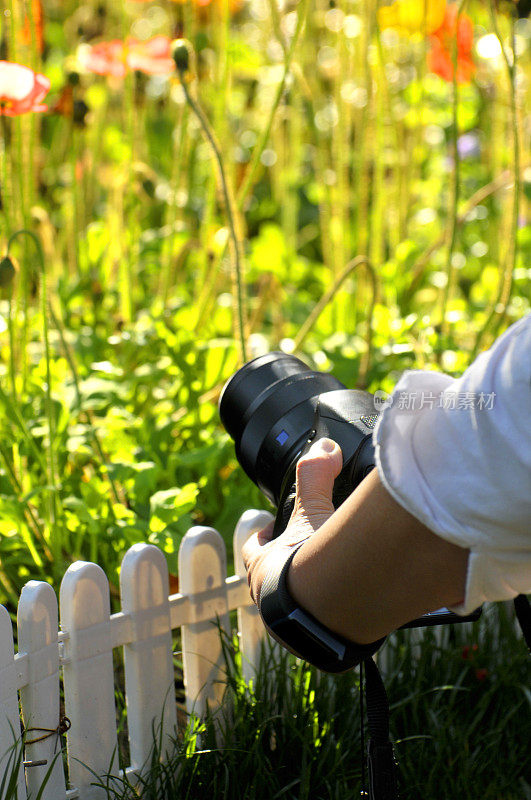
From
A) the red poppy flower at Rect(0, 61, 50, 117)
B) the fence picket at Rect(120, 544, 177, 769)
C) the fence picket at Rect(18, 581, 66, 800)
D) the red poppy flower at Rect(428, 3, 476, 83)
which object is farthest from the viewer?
the red poppy flower at Rect(428, 3, 476, 83)

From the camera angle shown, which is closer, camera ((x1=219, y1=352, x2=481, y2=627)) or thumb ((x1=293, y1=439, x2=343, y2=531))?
thumb ((x1=293, y1=439, x2=343, y2=531))

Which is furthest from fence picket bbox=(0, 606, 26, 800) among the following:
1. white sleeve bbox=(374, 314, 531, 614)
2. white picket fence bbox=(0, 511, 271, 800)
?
white sleeve bbox=(374, 314, 531, 614)

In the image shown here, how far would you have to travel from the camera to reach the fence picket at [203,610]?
1136mm

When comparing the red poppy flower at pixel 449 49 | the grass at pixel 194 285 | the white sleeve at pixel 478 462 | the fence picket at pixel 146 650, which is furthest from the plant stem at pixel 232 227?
the red poppy flower at pixel 449 49

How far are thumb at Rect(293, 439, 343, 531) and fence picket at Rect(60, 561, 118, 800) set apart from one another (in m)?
0.35

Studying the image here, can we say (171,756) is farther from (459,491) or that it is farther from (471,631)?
(459,491)

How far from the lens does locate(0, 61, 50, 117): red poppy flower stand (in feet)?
3.98

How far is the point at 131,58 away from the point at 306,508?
50.6 inches

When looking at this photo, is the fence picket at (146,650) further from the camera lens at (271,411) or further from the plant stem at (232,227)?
the plant stem at (232,227)

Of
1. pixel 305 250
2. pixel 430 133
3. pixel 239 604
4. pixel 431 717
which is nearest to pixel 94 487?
pixel 239 604

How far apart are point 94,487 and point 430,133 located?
8.39ft

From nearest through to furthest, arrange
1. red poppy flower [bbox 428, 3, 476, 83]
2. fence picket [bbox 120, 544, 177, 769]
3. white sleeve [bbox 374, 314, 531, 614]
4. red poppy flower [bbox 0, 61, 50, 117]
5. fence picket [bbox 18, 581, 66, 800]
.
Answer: white sleeve [bbox 374, 314, 531, 614]
fence picket [bbox 18, 581, 66, 800]
fence picket [bbox 120, 544, 177, 769]
red poppy flower [bbox 0, 61, 50, 117]
red poppy flower [bbox 428, 3, 476, 83]

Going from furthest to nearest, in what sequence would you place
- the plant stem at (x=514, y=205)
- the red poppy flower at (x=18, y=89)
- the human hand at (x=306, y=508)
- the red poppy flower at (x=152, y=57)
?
1. the red poppy flower at (x=152, y=57)
2. the plant stem at (x=514, y=205)
3. the red poppy flower at (x=18, y=89)
4. the human hand at (x=306, y=508)

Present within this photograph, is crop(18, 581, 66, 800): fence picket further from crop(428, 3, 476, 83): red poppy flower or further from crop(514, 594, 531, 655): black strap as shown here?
crop(428, 3, 476, 83): red poppy flower
